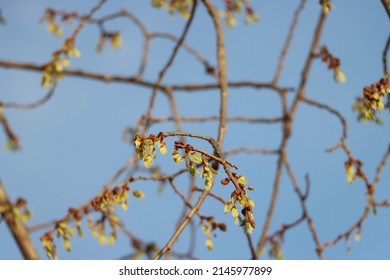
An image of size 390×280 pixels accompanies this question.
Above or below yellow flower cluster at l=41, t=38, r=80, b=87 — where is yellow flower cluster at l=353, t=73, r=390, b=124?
below

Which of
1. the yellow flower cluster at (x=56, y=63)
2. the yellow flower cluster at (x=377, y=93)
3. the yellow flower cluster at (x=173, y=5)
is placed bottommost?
the yellow flower cluster at (x=377, y=93)

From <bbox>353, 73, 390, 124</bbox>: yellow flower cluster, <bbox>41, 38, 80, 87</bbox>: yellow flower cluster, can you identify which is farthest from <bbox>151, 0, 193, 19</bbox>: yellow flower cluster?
<bbox>353, 73, 390, 124</bbox>: yellow flower cluster

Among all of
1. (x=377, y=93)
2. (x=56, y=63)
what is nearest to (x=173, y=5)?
(x=56, y=63)

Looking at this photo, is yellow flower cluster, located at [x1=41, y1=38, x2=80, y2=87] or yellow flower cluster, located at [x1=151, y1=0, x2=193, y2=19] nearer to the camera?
yellow flower cluster, located at [x1=41, y1=38, x2=80, y2=87]

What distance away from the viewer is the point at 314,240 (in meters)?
4.14

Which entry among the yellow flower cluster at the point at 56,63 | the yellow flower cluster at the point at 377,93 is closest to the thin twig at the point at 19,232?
the yellow flower cluster at the point at 56,63

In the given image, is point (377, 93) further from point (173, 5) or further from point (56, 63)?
point (173, 5)

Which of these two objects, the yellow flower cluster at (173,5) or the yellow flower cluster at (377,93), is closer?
the yellow flower cluster at (377,93)

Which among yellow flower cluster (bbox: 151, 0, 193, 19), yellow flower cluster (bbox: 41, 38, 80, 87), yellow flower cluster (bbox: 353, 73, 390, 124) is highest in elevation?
yellow flower cluster (bbox: 151, 0, 193, 19)

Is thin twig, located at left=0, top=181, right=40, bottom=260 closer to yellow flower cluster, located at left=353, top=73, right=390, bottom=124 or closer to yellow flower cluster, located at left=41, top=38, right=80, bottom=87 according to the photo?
yellow flower cluster, located at left=41, top=38, right=80, bottom=87

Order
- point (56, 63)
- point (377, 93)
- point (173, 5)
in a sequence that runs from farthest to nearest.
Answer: point (173, 5), point (56, 63), point (377, 93)

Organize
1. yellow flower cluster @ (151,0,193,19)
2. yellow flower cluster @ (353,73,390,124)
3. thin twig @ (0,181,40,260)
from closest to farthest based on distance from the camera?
1. yellow flower cluster @ (353,73,390,124)
2. thin twig @ (0,181,40,260)
3. yellow flower cluster @ (151,0,193,19)

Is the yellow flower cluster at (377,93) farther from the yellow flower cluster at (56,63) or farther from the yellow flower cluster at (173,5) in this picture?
the yellow flower cluster at (173,5)
